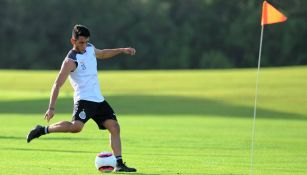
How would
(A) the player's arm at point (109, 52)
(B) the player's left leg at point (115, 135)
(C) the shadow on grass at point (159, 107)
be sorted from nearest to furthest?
(B) the player's left leg at point (115, 135) → (A) the player's arm at point (109, 52) → (C) the shadow on grass at point (159, 107)

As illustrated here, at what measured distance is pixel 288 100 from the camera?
140 feet

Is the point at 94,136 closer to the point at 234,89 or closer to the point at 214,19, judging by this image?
the point at 234,89

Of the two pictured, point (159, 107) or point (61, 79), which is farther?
point (159, 107)

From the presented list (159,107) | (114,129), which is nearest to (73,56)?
(114,129)

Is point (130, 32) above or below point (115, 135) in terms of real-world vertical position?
below

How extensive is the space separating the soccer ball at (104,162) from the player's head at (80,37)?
164 centimetres

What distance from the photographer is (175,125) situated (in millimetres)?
27812

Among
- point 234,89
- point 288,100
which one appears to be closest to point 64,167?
point 288,100

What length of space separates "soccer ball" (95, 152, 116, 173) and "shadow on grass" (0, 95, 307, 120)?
72.9ft

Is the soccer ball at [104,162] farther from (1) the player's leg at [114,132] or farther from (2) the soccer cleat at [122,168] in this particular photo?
(1) the player's leg at [114,132]

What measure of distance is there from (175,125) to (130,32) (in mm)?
76980

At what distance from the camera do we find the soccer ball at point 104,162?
41.8 ft

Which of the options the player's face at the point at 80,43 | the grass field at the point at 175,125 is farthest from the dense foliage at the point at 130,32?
the player's face at the point at 80,43

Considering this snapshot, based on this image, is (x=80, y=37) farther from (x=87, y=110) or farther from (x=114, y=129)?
(x=114, y=129)
